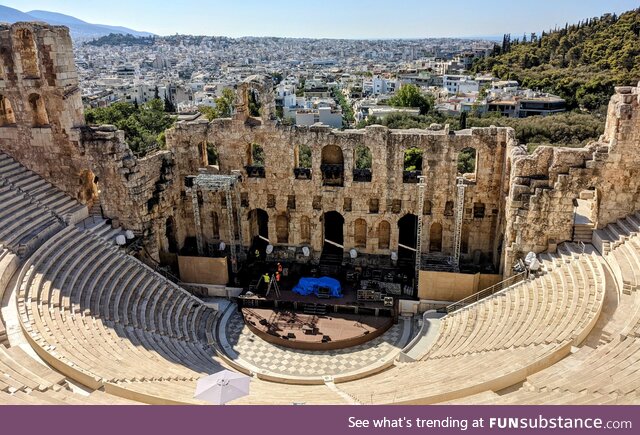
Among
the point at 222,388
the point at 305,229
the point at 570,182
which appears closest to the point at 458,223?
the point at 570,182

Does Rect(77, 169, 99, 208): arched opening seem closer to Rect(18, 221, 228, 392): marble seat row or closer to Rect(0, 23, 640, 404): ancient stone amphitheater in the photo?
Rect(0, 23, 640, 404): ancient stone amphitheater

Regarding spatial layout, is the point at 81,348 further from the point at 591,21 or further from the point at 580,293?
the point at 591,21

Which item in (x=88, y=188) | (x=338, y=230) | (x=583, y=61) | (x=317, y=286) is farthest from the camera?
(x=583, y=61)

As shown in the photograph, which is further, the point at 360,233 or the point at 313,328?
the point at 360,233

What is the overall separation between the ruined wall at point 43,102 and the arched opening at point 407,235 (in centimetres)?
1854

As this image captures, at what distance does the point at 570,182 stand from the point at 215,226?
65.6 ft

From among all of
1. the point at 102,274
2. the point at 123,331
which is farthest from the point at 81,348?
the point at 102,274

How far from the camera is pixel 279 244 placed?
30.5m

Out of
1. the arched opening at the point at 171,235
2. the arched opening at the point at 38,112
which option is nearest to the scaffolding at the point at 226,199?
the arched opening at the point at 171,235

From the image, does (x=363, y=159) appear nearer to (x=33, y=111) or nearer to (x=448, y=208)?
(x=448, y=208)

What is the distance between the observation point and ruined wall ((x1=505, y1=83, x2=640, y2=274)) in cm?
2233

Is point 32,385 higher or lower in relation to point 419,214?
lower

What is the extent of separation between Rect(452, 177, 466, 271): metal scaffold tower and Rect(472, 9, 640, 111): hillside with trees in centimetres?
5437

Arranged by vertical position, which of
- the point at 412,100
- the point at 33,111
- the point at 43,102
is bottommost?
the point at 412,100
